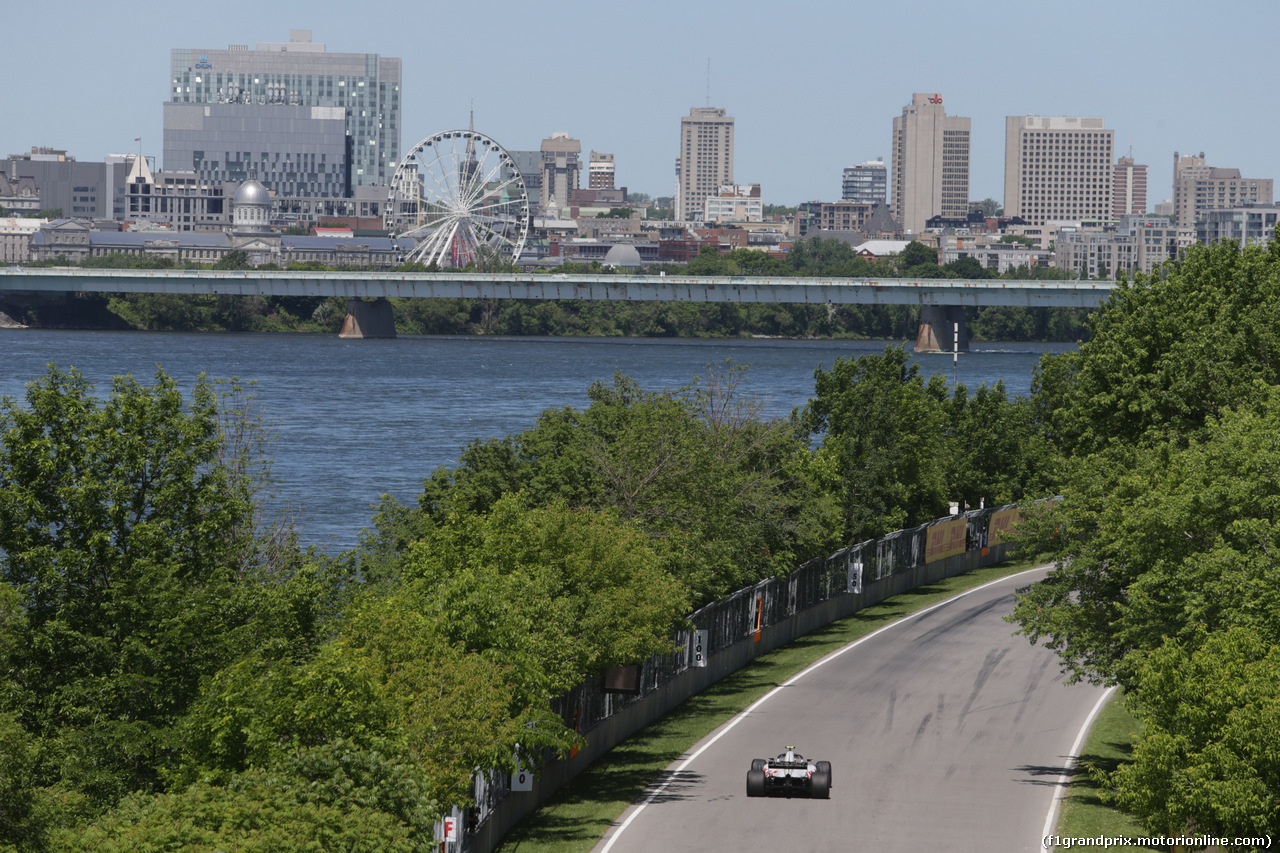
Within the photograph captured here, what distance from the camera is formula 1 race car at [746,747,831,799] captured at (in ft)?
114

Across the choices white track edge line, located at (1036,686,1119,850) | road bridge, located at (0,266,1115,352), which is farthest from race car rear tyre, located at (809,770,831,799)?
road bridge, located at (0,266,1115,352)

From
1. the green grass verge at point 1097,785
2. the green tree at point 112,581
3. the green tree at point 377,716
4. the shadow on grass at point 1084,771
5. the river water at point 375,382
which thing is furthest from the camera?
the river water at point 375,382

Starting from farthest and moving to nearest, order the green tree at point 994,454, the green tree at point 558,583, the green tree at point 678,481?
1. the green tree at point 994,454
2. the green tree at point 678,481
3. the green tree at point 558,583

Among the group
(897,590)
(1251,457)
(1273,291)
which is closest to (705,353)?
(897,590)

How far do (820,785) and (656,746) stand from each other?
6993 millimetres

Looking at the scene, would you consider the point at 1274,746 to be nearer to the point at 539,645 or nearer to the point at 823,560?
the point at 539,645

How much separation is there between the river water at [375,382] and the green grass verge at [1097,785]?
95.6 ft

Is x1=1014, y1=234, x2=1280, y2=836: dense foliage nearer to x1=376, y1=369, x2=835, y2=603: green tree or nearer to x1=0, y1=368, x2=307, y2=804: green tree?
x1=376, y1=369, x2=835, y2=603: green tree

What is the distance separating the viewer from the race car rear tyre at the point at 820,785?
34781 millimetres

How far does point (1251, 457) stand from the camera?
3303 centimetres

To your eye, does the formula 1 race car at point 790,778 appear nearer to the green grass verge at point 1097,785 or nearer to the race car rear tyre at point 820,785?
the race car rear tyre at point 820,785

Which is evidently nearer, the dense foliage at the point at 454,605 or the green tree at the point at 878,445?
the dense foliage at the point at 454,605

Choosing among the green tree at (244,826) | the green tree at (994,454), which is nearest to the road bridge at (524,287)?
the green tree at (994,454)

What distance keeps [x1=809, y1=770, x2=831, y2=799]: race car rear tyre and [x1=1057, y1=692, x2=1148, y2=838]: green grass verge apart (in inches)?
185
